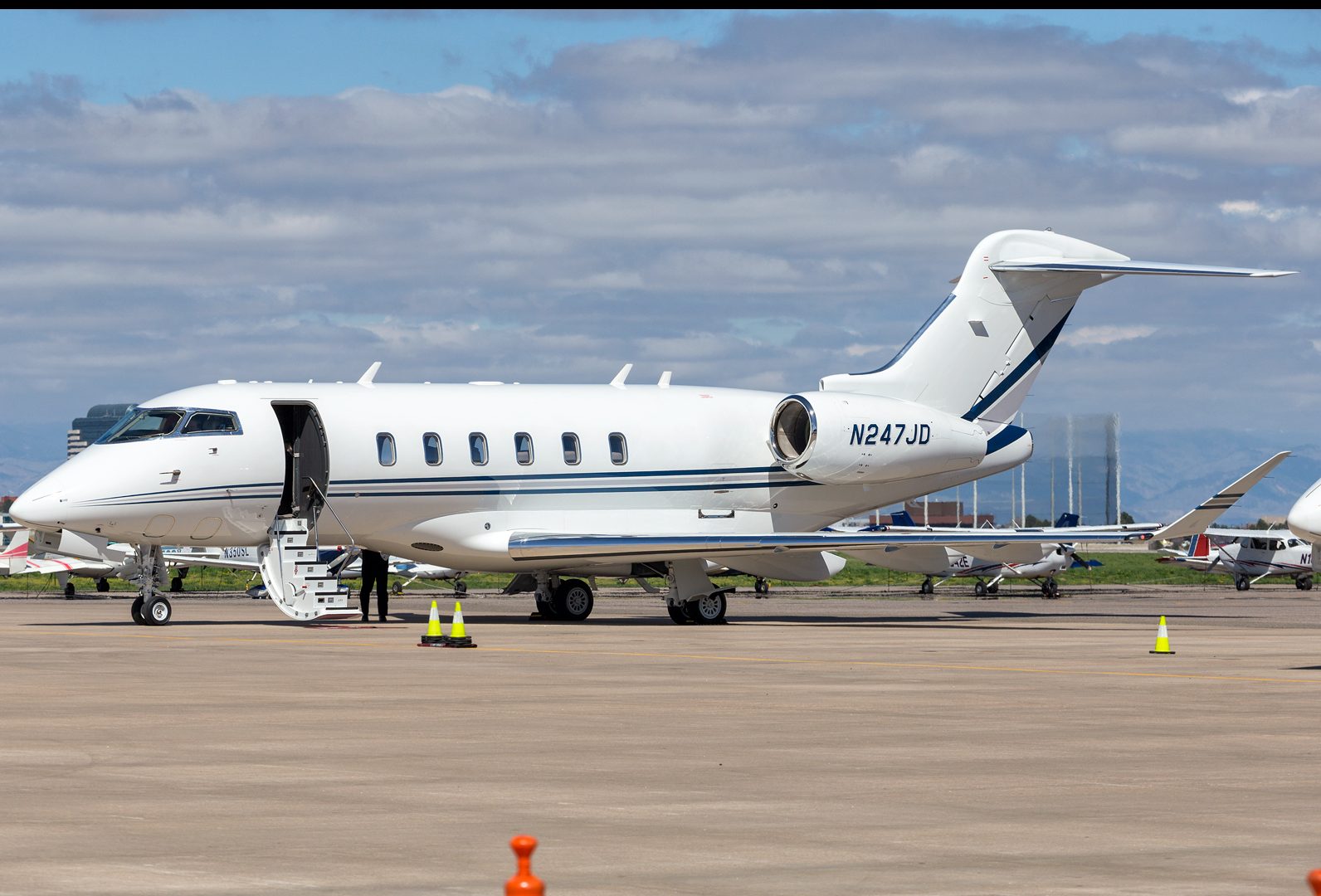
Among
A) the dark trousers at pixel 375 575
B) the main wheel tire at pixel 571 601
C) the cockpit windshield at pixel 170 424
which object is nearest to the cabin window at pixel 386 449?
the cockpit windshield at pixel 170 424

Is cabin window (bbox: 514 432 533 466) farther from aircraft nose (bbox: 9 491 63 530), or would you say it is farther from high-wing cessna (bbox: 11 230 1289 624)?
aircraft nose (bbox: 9 491 63 530)

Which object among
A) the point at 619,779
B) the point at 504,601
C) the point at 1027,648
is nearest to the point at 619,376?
the point at 1027,648

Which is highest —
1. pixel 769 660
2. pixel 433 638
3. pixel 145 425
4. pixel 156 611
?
pixel 145 425

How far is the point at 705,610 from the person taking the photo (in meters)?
34.6

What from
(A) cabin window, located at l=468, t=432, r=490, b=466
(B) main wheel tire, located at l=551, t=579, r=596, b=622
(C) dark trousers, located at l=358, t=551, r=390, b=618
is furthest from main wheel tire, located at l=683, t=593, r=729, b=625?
(C) dark trousers, located at l=358, t=551, r=390, b=618

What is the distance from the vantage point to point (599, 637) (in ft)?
95.8

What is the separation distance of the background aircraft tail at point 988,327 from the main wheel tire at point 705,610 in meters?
5.25

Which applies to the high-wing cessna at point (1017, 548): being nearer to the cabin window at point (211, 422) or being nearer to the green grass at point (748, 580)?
the cabin window at point (211, 422)

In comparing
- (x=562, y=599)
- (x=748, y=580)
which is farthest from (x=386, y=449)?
(x=748, y=580)

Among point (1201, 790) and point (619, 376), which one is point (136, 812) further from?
point (619, 376)

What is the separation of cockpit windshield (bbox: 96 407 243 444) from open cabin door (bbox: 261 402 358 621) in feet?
2.99

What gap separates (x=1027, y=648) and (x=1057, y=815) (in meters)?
16.3

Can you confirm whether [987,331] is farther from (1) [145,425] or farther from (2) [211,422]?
(1) [145,425]

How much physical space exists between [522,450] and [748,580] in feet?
134
